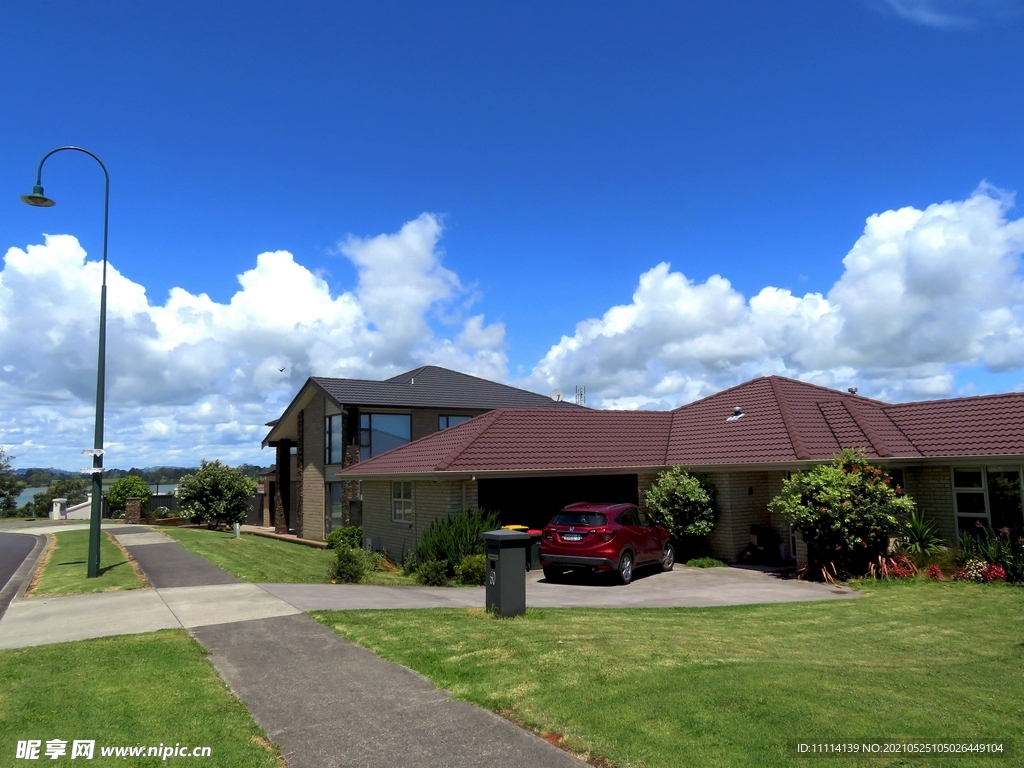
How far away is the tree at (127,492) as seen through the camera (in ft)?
148

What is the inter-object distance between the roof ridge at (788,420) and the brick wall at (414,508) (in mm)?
7984

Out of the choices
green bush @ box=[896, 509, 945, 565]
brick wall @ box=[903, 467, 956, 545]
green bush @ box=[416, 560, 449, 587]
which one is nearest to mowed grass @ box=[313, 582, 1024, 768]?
green bush @ box=[896, 509, 945, 565]

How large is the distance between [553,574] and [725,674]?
10.3 metres

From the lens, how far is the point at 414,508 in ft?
67.7

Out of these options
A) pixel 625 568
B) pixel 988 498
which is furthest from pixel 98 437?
pixel 988 498

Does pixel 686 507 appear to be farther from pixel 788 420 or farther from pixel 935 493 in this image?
pixel 935 493

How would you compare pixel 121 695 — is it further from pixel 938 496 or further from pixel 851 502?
pixel 938 496

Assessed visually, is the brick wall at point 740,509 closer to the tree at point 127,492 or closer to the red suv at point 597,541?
the red suv at point 597,541

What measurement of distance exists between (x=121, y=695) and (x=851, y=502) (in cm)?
1388

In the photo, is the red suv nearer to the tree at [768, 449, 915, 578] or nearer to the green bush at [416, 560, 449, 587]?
the green bush at [416, 560, 449, 587]

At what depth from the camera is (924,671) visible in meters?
8.09

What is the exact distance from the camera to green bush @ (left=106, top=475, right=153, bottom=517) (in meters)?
45.0

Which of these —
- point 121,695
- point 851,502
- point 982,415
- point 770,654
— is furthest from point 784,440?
point 121,695

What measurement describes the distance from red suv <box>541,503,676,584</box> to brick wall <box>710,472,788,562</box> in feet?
10.3
